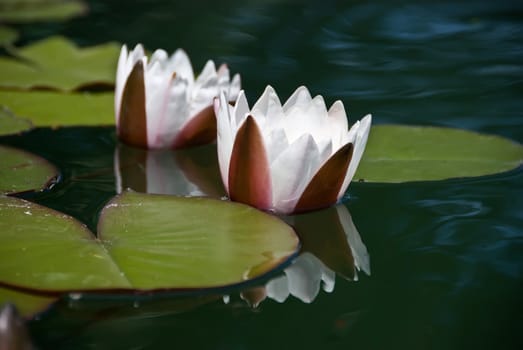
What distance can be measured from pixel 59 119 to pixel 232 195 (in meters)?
0.73

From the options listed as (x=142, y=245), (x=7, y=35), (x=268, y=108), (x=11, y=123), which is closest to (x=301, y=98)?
(x=268, y=108)

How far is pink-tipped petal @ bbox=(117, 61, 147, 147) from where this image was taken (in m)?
1.65

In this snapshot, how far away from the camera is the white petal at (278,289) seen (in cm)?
114

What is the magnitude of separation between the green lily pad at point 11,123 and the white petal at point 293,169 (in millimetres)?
772

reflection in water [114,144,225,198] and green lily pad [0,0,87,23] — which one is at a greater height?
reflection in water [114,144,225,198]

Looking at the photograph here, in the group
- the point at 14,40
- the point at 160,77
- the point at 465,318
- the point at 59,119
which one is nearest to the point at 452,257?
the point at 465,318

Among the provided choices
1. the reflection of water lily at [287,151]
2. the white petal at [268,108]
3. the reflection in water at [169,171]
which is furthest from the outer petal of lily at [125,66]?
the white petal at [268,108]

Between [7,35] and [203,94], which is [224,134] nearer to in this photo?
[203,94]

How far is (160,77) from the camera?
1.69 m

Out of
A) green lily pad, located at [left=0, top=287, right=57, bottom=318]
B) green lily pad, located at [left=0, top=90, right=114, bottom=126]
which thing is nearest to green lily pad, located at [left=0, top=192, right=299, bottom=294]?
green lily pad, located at [left=0, top=287, right=57, bottom=318]

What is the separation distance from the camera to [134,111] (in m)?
1.71

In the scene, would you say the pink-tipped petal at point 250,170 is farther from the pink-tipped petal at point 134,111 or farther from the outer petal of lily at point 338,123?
the pink-tipped petal at point 134,111

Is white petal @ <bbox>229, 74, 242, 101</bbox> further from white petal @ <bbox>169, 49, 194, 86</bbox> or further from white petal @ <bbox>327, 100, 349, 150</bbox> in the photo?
white petal @ <bbox>327, 100, 349, 150</bbox>

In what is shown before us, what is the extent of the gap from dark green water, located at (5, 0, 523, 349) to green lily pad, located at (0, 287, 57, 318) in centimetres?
2
